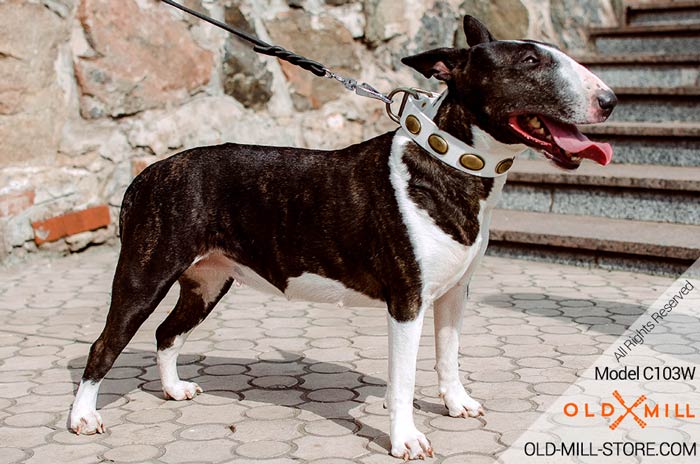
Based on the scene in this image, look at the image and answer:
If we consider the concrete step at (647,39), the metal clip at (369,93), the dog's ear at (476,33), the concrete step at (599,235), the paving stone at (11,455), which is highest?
the dog's ear at (476,33)

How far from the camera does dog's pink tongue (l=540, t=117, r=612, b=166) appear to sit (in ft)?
10.7

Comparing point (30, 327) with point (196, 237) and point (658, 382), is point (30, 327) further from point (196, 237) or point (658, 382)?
point (658, 382)

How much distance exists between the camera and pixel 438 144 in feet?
11.4

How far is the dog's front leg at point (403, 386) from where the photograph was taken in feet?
11.4

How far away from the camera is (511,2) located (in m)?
9.63

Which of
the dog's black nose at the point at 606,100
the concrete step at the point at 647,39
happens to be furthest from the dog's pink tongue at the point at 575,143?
the concrete step at the point at 647,39

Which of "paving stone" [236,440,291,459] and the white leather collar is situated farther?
"paving stone" [236,440,291,459]

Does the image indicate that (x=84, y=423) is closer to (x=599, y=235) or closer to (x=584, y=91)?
(x=584, y=91)

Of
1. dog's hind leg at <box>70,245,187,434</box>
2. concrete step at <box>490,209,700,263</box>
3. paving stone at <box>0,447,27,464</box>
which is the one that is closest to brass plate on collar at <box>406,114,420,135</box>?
dog's hind leg at <box>70,245,187,434</box>

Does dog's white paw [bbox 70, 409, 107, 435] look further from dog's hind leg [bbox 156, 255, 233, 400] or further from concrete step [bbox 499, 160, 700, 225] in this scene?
concrete step [bbox 499, 160, 700, 225]

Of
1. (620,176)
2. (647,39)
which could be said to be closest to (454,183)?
(620,176)

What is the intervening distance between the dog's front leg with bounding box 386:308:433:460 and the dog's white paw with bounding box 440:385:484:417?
468 mm

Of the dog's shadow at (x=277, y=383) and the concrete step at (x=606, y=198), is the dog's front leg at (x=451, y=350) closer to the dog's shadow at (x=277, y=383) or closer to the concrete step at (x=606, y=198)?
the dog's shadow at (x=277, y=383)

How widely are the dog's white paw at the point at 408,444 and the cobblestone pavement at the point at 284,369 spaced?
69 mm
